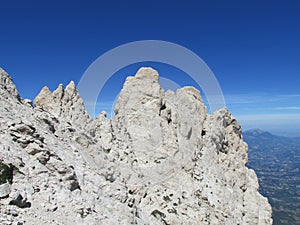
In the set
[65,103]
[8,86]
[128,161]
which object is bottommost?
[128,161]

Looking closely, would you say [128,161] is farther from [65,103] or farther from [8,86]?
[8,86]

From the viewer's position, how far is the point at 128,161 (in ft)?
128

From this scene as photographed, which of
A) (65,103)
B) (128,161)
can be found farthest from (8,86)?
(128,161)

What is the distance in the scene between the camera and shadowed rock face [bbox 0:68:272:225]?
20.2 m

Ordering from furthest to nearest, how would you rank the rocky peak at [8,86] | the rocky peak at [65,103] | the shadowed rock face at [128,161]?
1. the rocky peak at [65,103]
2. the rocky peak at [8,86]
3. the shadowed rock face at [128,161]

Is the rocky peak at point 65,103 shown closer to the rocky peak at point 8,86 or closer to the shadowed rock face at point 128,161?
the shadowed rock face at point 128,161

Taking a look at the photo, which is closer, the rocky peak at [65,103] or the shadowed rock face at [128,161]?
the shadowed rock face at [128,161]

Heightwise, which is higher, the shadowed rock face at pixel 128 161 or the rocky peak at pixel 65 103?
the rocky peak at pixel 65 103

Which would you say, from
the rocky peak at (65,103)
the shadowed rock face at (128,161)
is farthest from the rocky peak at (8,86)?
the rocky peak at (65,103)

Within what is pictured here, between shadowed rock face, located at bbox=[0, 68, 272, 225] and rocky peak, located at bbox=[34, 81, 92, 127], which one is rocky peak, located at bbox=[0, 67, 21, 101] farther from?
rocky peak, located at bbox=[34, 81, 92, 127]

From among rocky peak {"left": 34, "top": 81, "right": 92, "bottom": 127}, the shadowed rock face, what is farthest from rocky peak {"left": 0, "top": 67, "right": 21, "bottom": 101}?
rocky peak {"left": 34, "top": 81, "right": 92, "bottom": 127}

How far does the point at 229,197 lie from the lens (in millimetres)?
46812

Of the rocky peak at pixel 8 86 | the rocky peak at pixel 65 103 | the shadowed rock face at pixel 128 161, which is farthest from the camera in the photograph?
the rocky peak at pixel 65 103

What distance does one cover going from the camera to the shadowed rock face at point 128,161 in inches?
797
